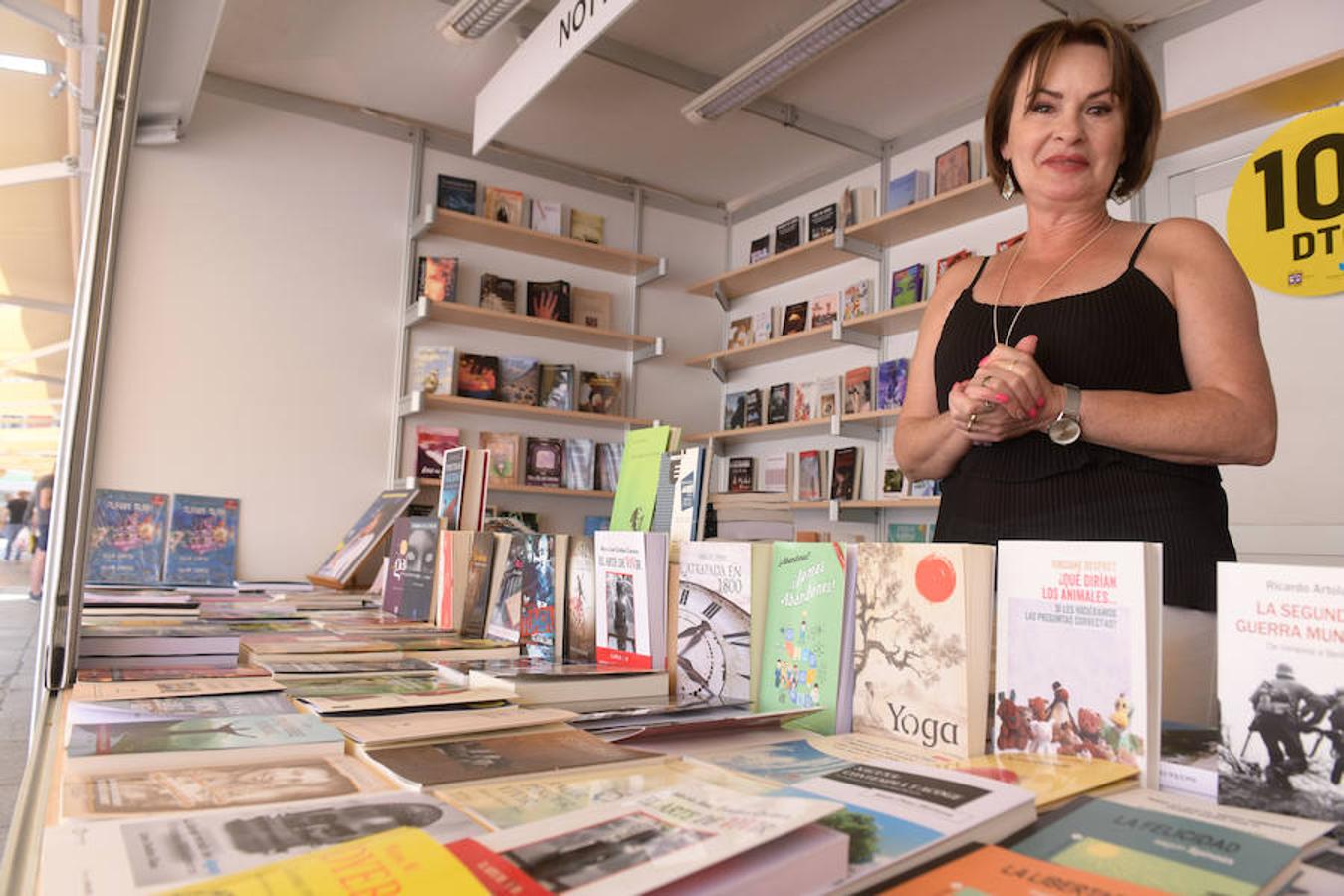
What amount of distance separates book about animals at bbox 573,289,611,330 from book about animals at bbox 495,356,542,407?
0.38 m

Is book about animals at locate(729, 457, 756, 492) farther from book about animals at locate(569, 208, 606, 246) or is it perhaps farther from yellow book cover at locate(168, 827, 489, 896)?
yellow book cover at locate(168, 827, 489, 896)

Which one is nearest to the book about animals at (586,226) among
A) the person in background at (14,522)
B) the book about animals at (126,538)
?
the book about animals at (126,538)

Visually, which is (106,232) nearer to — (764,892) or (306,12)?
(764,892)

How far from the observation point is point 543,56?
2723mm

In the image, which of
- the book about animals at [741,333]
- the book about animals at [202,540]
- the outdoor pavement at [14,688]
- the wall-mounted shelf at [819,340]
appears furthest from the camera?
the book about animals at [741,333]

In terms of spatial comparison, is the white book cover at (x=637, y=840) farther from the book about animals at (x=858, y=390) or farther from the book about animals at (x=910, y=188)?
the book about animals at (x=910, y=188)

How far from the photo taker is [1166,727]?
736mm

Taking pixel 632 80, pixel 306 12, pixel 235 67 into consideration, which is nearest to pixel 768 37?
pixel 632 80

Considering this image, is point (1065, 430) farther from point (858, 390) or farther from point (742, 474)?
point (742, 474)

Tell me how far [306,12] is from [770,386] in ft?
8.78

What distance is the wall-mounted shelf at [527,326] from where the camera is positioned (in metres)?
3.89

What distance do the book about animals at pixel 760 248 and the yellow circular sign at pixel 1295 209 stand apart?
7.53 ft

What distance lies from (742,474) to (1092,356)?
347 cm

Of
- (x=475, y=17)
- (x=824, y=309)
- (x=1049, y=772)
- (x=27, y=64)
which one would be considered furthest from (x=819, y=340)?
(x=1049, y=772)
